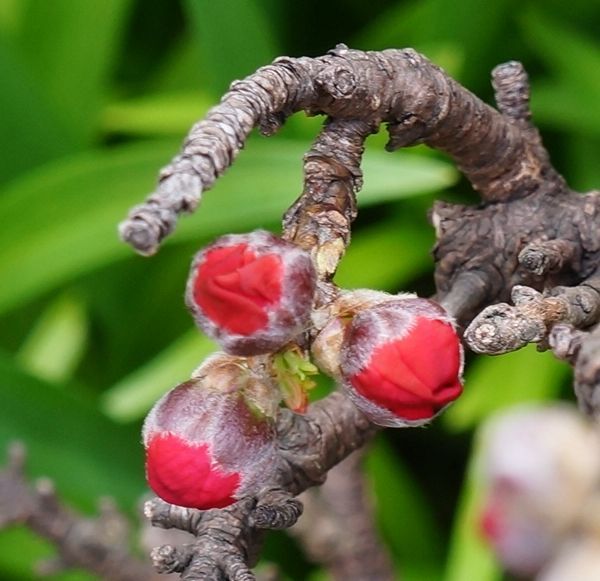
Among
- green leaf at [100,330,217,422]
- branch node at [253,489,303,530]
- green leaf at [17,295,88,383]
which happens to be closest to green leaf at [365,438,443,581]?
green leaf at [100,330,217,422]

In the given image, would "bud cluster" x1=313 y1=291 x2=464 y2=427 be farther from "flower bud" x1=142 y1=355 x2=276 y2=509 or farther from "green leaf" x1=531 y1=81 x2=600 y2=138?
"green leaf" x1=531 y1=81 x2=600 y2=138

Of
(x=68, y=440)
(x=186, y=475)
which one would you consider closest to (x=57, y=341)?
(x=68, y=440)

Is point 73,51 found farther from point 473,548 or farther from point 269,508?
point 269,508

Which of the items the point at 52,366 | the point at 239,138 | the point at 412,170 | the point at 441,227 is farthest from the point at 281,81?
the point at 52,366

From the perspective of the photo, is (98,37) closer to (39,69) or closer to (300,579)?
(39,69)

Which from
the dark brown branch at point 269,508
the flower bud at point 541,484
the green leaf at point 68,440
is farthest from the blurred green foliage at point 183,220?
the dark brown branch at point 269,508

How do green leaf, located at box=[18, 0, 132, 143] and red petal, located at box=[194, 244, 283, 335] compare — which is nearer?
red petal, located at box=[194, 244, 283, 335]
